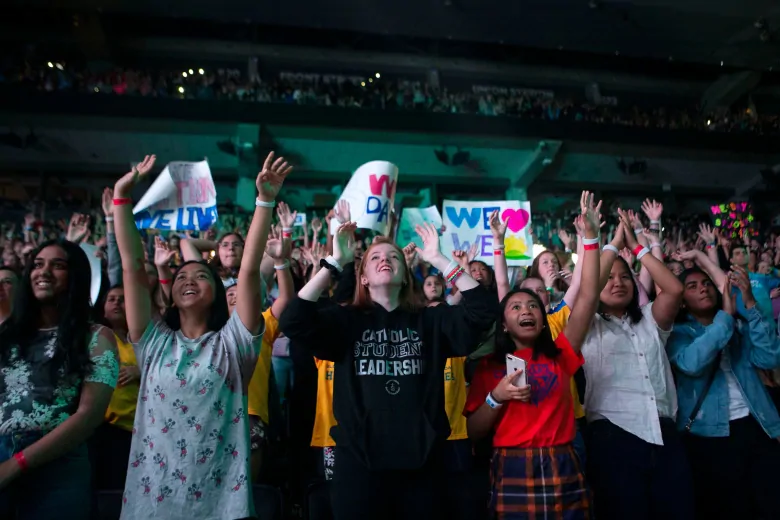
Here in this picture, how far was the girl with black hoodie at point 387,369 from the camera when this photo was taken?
6.16 feet

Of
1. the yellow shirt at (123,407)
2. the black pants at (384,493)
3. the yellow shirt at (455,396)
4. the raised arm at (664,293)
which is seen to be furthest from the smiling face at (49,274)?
the raised arm at (664,293)

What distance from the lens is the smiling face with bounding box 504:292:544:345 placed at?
244cm

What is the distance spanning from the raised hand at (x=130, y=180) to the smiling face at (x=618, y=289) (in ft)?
7.39

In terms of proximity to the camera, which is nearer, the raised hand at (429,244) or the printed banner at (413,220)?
the raised hand at (429,244)

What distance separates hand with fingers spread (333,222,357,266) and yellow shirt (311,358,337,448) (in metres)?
0.63

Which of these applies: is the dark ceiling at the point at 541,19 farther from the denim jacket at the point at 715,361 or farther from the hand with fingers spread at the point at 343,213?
the denim jacket at the point at 715,361

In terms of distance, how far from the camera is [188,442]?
1.97 meters

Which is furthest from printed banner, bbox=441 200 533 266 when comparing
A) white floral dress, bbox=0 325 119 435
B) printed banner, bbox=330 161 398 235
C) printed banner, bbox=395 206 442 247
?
white floral dress, bbox=0 325 119 435

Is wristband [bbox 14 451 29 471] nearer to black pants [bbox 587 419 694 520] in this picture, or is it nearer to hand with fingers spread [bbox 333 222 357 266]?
hand with fingers spread [bbox 333 222 357 266]

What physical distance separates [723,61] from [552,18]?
242 inches

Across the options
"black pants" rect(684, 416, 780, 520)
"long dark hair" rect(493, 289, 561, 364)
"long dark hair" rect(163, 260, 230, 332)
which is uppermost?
"long dark hair" rect(163, 260, 230, 332)

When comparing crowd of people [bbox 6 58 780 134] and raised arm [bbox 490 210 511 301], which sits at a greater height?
crowd of people [bbox 6 58 780 134]

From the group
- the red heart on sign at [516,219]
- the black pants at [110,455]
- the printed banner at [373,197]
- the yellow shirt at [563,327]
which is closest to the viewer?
the black pants at [110,455]

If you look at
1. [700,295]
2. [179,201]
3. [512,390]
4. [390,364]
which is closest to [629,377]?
[700,295]
